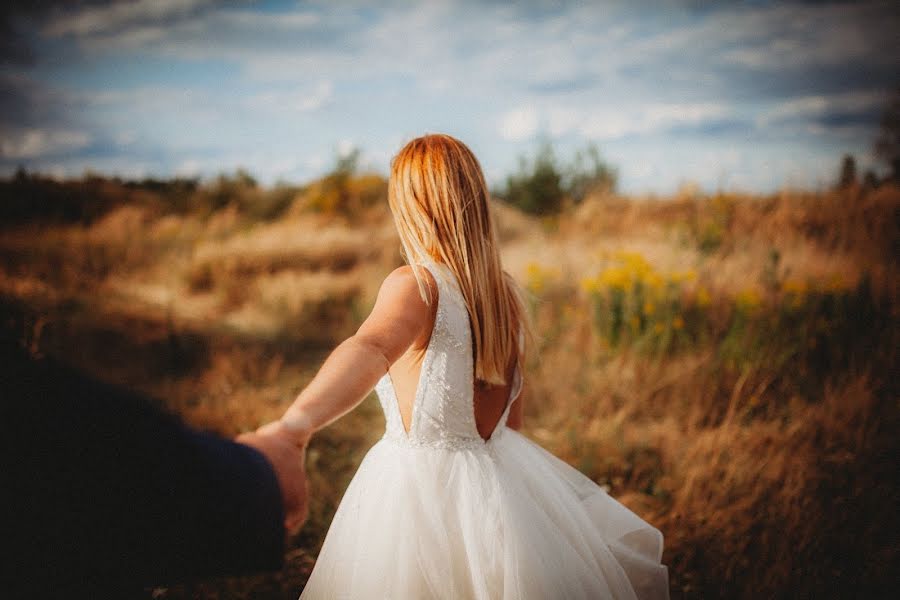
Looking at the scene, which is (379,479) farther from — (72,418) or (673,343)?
(673,343)

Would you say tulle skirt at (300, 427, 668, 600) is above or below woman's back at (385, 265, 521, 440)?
below

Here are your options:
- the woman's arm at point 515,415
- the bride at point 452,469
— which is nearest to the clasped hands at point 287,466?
the bride at point 452,469

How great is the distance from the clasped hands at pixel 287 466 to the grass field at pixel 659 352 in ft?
6.66

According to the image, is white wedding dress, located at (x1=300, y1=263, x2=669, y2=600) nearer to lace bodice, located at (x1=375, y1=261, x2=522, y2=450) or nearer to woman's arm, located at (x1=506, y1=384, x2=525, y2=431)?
lace bodice, located at (x1=375, y1=261, x2=522, y2=450)

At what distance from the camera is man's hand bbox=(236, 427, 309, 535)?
70 cm

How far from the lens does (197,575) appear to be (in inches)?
22.8

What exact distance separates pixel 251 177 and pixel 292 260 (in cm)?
763

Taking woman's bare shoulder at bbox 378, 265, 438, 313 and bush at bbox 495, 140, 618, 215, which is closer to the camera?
woman's bare shoulder at bbox 378, 265, 438, 313

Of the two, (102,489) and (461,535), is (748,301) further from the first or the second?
(102,489)

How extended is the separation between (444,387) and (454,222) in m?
0.52

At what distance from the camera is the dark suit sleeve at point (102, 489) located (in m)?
0.52

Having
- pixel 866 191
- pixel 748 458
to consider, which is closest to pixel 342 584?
pixel 748 458

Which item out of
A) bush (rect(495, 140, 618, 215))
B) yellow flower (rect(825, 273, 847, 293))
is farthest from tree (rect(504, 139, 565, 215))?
yellow flower (rect(825, 273, 847, 293))

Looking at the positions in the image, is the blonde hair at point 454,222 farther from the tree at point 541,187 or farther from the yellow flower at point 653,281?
the tree at point 541,187
